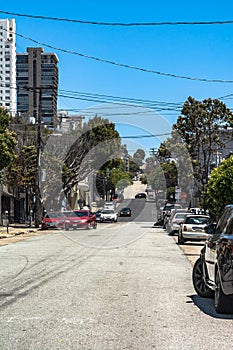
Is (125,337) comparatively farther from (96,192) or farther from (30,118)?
(96,192)

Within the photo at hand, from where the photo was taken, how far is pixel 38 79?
125 ft

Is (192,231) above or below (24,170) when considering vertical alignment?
below

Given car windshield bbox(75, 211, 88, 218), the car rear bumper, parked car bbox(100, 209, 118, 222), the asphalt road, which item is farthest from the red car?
the asphalt road

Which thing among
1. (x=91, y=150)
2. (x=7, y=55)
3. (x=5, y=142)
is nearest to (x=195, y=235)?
(x=5, y=142)

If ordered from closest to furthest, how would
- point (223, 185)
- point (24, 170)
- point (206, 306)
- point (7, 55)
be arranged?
1. point (206, 306)
2. point (223, 185)
3. point (7, 55)
4. point (24, 170)

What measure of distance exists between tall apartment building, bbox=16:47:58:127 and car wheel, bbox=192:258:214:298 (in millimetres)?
22927

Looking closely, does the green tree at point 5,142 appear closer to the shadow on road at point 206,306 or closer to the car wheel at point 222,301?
the shadow on road at point 206,306

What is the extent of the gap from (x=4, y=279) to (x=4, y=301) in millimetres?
3232

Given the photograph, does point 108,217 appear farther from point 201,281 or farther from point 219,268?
point 219,268

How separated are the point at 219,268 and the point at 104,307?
7.47 ft

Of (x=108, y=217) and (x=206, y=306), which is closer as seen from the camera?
(x=206, y=306)

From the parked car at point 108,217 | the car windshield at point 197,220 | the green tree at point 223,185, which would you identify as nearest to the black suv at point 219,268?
the car windshield at point 197,220

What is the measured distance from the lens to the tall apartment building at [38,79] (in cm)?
3447

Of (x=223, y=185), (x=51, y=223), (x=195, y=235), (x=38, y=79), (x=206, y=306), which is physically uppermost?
(x=38, y=79)
